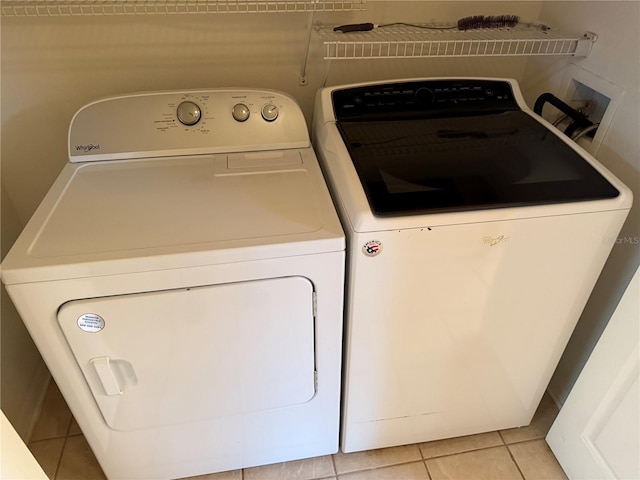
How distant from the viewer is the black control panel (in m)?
1.51

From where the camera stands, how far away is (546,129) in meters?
1.44

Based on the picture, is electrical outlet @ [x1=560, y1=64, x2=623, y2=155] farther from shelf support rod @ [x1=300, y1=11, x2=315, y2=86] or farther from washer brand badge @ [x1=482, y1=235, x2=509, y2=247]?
shelf support rod @ [x1=300, y1=11, x2=315, y2=86]

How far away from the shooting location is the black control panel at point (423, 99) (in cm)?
151

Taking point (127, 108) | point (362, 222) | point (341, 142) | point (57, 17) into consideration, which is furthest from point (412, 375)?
point (57, 17)

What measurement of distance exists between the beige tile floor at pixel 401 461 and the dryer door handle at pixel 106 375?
1.74 ft

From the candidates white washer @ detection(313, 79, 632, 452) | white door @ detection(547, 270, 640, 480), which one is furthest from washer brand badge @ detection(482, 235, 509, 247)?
white door @ detection(547, 270, 640, 480)

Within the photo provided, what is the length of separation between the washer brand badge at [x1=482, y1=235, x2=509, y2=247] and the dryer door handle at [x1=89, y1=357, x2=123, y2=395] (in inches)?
37.8

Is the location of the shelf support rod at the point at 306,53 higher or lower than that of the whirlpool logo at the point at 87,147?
higher

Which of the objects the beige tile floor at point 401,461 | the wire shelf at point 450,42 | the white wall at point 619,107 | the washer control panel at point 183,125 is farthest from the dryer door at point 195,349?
the white wall at point 619,107

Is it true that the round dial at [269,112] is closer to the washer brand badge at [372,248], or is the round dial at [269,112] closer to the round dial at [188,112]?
the round dial at [188,112]

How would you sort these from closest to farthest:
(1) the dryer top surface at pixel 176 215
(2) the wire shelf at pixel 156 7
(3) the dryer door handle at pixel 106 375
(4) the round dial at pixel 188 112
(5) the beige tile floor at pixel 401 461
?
1. (1) the dryer top surface at pixel 176 215
2. (3) the dryer door handle at pixel 106 375
3. (2) the wire shelf at pixel 156 7
4. (4) the round dial at pixel 188 112
5. (5) the beige tile floor at pixel 401 461

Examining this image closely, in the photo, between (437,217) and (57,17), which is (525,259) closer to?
(437,217)

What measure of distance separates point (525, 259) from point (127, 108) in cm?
119

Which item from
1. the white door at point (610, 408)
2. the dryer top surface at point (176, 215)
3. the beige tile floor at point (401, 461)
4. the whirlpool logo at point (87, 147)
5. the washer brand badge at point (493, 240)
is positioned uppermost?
the whirlpool logo at point (87, 147)
